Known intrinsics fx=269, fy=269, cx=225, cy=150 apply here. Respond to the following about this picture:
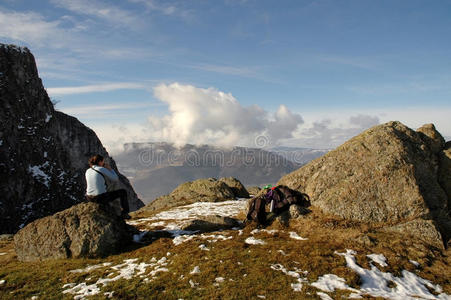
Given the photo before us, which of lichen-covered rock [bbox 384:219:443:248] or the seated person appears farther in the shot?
the seated person

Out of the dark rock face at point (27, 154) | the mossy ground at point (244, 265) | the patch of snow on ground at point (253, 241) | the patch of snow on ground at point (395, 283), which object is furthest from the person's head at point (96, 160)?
the dark rock face at point (27, 154)

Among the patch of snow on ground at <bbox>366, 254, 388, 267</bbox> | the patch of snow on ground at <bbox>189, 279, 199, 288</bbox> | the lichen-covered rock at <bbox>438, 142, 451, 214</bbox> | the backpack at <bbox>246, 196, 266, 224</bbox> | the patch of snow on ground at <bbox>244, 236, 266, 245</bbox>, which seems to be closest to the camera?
the patch of snow on ground at <bbox>189, 279, 199, 288</bbox>

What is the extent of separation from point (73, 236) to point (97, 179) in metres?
3.71

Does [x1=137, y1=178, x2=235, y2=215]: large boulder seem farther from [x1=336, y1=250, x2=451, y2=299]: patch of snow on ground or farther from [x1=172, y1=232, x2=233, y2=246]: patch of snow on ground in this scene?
[x1=336, y1=250, x2=451, y2=299]: patch of snow on ground

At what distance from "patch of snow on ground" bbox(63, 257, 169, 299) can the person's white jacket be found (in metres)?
5.10

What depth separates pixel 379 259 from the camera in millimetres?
14062

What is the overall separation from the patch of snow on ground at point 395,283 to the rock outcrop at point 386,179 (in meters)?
5.05

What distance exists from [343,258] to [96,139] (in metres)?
200

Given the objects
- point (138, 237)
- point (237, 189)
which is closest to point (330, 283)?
point (138, 237)

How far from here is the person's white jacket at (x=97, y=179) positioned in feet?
57.9

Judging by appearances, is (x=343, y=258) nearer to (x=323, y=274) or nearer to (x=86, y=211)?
(x=323, y=274)

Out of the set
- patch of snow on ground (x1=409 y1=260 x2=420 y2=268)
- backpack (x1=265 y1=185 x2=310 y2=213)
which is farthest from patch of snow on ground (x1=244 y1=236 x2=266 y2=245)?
patch of snow on ground (x1=409 y1=260 x2=420 y2=268)

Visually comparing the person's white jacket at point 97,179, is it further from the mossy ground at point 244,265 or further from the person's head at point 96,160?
the mossy ground at point 244,265

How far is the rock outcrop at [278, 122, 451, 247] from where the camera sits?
18000 mm
